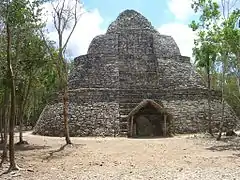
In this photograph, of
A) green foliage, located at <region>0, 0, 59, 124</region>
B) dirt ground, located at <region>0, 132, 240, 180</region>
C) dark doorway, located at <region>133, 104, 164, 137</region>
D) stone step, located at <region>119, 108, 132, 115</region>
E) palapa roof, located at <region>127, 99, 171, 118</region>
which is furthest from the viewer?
stone step, located at <region>119, 108, 132, 115</region>

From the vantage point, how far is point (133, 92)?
30.3 m

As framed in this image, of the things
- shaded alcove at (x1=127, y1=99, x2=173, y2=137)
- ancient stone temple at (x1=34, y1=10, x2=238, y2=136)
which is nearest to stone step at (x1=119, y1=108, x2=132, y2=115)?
ancient stone temple at (x1=34, y1=10, x2=238, y2=136)

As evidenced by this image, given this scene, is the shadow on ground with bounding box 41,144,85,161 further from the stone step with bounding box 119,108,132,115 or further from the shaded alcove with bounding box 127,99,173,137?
the stone step with bounding box 119,108,132,115

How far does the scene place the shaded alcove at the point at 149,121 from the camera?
85.1 ft

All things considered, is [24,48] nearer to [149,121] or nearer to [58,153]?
[58,153]

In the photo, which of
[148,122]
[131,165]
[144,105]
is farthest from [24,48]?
[148,122]

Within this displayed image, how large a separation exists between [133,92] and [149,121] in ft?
13.7

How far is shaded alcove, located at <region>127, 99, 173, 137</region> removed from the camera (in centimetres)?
2594

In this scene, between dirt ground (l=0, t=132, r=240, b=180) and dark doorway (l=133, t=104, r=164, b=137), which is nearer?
dirt ground (l=0, t=132, r=240, b=180)

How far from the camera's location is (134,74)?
33562 millimetres

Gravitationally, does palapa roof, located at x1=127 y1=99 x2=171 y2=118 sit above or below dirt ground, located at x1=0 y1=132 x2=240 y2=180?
above

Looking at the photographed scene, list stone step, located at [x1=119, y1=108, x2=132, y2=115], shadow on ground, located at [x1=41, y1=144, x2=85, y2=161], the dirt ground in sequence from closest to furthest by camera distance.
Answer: the dirt ground, shadow on ground, located at [x1=41, y1=144, x2=85, y2=161], stone step, located at [x1=119, y1=108, x2=132, y2=115]

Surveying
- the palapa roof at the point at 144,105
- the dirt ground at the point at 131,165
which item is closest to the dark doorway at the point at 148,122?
the palapa roof at the point at 144,105

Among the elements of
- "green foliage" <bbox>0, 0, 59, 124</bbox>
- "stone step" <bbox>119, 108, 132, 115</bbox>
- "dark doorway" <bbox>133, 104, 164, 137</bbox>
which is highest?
"green foliage" <bbox>0, 0, 59, 124</bbox>
